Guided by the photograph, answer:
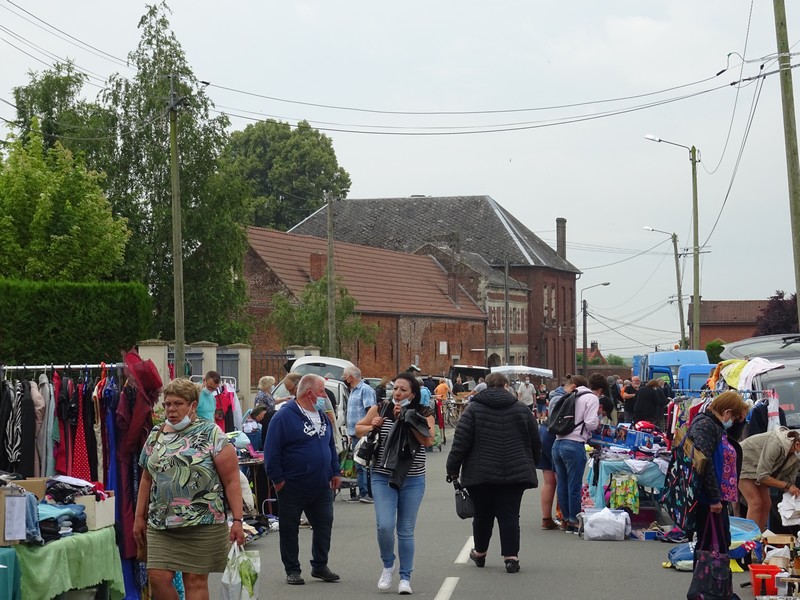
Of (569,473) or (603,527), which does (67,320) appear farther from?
(603,527)

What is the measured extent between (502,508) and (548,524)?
13.1ft

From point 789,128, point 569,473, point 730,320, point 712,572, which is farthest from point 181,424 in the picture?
point 730,320

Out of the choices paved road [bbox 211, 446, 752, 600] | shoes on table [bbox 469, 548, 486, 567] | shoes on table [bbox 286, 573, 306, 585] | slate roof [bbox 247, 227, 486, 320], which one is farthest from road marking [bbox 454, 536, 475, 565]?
slate roof [bbox 247, 227, 486, 320]

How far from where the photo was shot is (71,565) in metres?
8.76

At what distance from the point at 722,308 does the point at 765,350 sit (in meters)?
91.9

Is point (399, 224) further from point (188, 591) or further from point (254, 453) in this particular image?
point (188, 591)

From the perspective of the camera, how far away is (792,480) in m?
11.9

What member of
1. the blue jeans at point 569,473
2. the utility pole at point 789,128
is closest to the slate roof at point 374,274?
the utility pole at point 789,128

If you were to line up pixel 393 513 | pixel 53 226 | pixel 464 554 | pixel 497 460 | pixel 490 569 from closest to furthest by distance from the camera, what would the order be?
pixel 393 513 → pixel 497 460 → pixel 490 569 → pixel 464 554 → pixel 53 226

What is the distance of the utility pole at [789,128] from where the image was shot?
22.6 metres

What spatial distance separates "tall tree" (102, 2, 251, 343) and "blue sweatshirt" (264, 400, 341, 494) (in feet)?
109

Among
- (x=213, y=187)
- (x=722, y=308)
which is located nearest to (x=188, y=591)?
(x=213, y=187)

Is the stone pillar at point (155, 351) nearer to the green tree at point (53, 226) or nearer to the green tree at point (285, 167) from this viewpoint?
the green tree at point (53, 226)

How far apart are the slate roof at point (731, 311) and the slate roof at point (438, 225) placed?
91.6 feet
